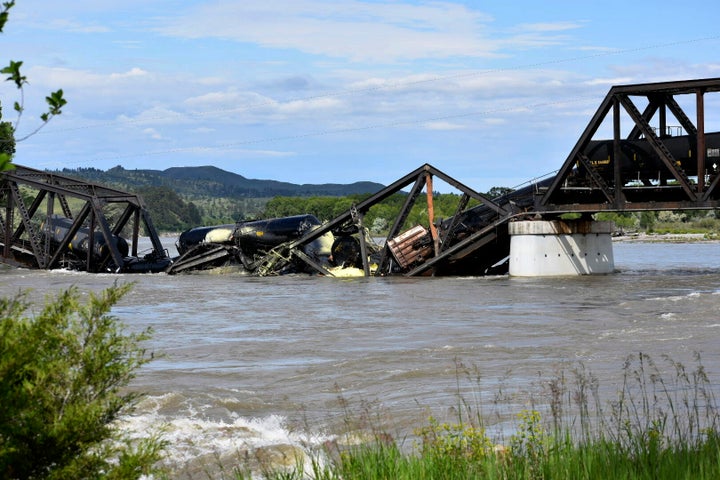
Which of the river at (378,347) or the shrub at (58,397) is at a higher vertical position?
the shrub at (58,397)

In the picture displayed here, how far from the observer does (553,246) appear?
140ft

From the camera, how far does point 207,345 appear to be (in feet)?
76.2

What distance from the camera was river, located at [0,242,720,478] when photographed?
13328mm

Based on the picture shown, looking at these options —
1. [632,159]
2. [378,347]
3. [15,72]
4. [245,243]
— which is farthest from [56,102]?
[245,243]

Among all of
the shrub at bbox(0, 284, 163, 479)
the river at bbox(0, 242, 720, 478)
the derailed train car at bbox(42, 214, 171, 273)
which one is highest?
the derailed train car at bbox(42, 214, 171, 273)

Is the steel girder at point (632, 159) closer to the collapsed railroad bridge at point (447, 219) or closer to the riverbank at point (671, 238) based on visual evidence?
the collapsed railroad bridge at point (447, 219)

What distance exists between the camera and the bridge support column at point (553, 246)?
41.8m

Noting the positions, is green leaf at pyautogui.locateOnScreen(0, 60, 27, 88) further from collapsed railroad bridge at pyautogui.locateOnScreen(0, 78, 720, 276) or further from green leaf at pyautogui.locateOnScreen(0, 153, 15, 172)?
collapsed railroad bridge at pyautogui.locateOnScreen(0, 78, 720, 276)

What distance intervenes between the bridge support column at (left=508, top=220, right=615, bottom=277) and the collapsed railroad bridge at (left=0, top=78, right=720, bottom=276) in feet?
0.69

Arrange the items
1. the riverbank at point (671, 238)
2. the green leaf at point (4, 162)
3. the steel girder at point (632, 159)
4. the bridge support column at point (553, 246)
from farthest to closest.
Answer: the riverbank at point (671, 238) → the bridge support column at point (553, 246) → the steel girder at point (632, 159) → the green leaf at point (4, 162)

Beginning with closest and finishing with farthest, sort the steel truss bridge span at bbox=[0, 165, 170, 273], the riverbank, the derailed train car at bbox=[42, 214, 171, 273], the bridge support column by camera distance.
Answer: the bridge support column → the steel truss bridge span at bbox=[0, 165, 170, 273] → the derailed train car at bbox=[42, 214, 171, 273] → the riverbank

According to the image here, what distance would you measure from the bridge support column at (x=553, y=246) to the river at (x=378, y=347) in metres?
1.11

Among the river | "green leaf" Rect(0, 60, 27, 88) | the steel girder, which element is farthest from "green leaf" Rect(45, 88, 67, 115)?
the steel girder

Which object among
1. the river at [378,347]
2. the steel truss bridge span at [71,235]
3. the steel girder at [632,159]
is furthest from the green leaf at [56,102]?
the steel truss bridge span at [71,235]
